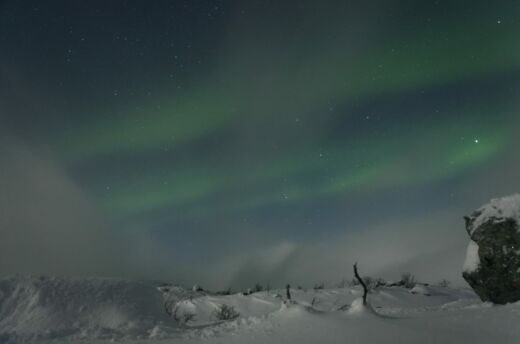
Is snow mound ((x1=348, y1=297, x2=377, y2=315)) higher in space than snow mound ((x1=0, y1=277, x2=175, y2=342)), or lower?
lower

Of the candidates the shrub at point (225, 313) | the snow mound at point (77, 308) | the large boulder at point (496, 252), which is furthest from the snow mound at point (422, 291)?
the snow mound at point (77, 308)

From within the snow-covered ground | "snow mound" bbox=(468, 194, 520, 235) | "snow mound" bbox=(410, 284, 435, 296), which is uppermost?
"snow mound" bbox=(468, 194, 520, 235)

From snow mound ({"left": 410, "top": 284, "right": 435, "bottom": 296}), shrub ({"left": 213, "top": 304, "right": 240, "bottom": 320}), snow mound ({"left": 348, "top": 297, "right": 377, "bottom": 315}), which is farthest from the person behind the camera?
snow mound ({"left": 410, "top": 284, "right": 435, "bottom": 296})

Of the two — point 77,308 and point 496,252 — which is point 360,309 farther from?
point 77,308

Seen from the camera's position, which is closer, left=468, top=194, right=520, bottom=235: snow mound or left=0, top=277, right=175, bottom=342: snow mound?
left=0, top=277, right=175, bottom=342: snow mound

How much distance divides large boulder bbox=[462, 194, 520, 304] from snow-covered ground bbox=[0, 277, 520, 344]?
0.91 m

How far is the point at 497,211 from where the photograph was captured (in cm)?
1295

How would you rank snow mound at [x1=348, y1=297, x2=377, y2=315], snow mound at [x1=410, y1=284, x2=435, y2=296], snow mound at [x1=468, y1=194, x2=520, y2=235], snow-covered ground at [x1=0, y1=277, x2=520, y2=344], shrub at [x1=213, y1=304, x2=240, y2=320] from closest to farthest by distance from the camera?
snow-covered ground at [x1=0, y1=277, x2=520, y2=344] → snow mound at [x1=348, y1=297, x2=377, y2=315] → snow mound at [x1=468, y1=194, x2=520, y2=235] → shrub at [x1=213, y1=304, x2=240, y2=320] → snow mound at [x1=410, y1=284, x2=435, y2=296]

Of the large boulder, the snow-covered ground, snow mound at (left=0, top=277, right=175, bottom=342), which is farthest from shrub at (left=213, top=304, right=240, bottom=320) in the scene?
the large boulder

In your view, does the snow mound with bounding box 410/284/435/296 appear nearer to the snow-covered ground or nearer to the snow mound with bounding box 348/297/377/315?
the snow-covered ground

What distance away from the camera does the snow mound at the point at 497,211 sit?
41.4 feet

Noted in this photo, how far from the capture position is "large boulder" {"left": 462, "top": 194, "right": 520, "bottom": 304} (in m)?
12.2

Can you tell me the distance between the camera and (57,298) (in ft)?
38.5

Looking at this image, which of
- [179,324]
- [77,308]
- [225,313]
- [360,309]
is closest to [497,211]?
[360,309]
